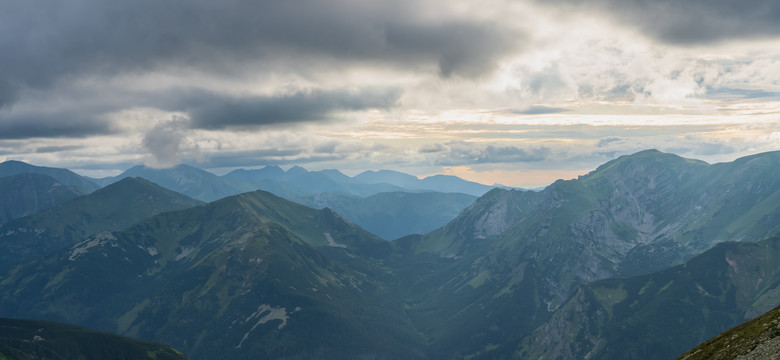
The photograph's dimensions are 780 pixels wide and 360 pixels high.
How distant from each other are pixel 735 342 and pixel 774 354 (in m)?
15.0

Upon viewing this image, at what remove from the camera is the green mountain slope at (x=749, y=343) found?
9556 centimetres

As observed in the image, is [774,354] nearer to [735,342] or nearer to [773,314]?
[735,342]

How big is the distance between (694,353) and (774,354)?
27.5m

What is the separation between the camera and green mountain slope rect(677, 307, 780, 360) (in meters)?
95.6

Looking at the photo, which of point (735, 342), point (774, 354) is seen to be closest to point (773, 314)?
point (735, 342)

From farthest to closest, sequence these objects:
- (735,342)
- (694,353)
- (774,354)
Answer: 1. (694,353)
2. (735,342)
3. (774,354)

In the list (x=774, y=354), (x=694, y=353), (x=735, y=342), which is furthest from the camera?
(x=694, y=353)

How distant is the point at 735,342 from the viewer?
4186 inches

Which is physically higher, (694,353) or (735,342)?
(735,342)

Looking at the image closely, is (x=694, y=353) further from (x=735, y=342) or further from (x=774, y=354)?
(x=774, y=354)

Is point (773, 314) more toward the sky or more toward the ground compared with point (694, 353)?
more toward the sky

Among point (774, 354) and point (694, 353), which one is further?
point (694, 353)

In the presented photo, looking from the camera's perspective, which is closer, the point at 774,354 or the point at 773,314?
the point at 774,354

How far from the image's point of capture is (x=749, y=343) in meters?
101
